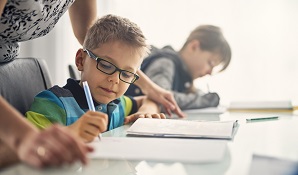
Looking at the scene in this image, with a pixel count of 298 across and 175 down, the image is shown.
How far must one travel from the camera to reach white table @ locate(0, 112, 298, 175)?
0.71m

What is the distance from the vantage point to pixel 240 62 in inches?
123

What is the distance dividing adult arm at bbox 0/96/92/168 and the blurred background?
2.60m

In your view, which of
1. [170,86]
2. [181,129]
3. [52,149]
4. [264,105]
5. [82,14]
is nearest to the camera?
[52,149]

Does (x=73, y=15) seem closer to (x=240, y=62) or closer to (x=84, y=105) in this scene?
(x=84, y=105)

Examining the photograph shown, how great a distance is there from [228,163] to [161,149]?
137mm

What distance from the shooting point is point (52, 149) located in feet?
1.84

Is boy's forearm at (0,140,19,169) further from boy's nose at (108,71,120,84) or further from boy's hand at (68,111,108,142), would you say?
boy's nose at (108,71,120,84)

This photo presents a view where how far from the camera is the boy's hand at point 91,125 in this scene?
2.71 feet

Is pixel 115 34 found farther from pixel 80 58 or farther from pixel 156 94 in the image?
pixel 156 94

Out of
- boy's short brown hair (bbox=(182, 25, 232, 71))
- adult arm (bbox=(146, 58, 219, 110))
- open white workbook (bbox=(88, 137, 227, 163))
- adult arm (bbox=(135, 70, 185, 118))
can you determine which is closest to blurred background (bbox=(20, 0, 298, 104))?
boy's short brown hair (bbox=(182, 25, 232, 71))

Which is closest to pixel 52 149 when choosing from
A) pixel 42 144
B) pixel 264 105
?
pixel 42 144

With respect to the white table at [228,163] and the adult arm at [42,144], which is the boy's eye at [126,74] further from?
the adult arm at [42,144]

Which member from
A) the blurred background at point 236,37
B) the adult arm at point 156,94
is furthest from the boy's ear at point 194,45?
the adult arm at point 156,94

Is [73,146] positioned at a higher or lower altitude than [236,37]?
higher
